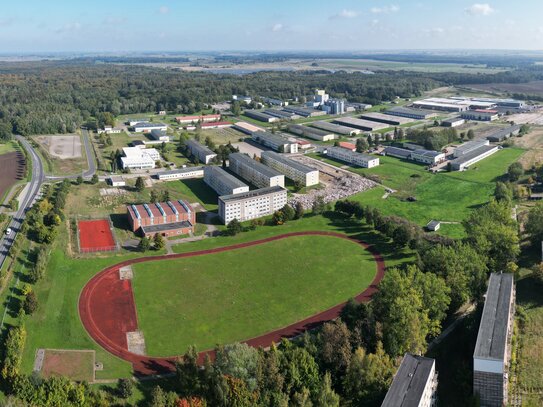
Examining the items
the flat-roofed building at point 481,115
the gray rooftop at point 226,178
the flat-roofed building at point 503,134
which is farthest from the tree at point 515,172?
the flat-roofed building at point 481,115

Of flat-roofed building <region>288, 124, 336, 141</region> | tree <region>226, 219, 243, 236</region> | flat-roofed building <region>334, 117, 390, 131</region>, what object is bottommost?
tree <region>226, 219, 243, 236</region>

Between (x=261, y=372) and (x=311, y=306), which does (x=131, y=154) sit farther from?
(x=261, y=372)

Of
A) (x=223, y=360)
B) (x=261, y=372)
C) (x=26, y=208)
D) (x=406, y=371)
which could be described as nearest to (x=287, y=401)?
(x=261, y=372)

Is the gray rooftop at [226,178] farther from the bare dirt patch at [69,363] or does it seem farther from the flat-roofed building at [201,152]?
the bare dirt patch at [69,363]

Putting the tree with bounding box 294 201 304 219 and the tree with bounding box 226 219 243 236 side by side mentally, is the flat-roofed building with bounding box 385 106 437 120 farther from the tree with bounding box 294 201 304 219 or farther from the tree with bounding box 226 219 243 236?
the tree with bounding box 226 219 243 236

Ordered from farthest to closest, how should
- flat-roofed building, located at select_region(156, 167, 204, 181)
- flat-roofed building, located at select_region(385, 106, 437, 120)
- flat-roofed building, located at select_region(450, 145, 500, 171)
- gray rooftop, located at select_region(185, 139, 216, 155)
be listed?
flat-roofed building, located at select_region(385, 106, 437, 120)
gray rooftop, located at select_region(185, 139, 216, 155)
flat-roofed building, located at select_region(450, 145, 500, 171)
flat-roofed building, located at select_region(156, 167, 204, 181)

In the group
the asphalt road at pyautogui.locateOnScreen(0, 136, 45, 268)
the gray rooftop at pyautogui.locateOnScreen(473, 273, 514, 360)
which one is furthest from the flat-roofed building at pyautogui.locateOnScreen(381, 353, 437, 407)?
the asphalt road at pyautogui.locateOnScreen(0, 136, 45, 268)

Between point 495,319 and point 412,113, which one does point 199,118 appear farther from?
point 495,319
